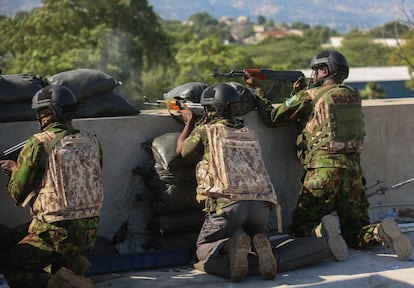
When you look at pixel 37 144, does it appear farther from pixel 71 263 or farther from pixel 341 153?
pixel 341 153

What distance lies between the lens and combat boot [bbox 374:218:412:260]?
18.5ft

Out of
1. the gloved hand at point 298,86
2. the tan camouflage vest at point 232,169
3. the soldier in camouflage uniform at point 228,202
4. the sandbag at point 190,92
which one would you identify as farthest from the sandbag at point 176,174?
the gloved hand at point 298,86

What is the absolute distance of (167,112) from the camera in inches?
252

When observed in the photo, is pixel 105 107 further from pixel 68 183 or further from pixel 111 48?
pixel 111 48

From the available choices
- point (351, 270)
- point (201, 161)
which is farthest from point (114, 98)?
point (351, 270)

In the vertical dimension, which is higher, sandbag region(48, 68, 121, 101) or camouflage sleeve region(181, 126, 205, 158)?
sandbag region(48, 68, 121, 101)

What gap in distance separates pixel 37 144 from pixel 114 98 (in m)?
1.36

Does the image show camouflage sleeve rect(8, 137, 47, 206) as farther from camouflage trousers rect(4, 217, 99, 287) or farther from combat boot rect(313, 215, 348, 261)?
combat boot rect(313, 215, 348, 261)

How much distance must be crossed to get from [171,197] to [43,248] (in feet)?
3.95

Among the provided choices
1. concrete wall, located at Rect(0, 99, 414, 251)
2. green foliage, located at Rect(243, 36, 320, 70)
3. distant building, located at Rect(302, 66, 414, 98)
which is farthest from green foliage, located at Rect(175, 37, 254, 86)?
green foliage, located at Rect(243, 36, 320, 70)

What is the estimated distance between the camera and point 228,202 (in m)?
5.20

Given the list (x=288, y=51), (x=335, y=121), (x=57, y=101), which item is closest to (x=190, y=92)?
(x=335, y=121)

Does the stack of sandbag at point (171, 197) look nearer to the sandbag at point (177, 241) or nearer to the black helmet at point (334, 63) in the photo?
the sandbag at point (177, 241)

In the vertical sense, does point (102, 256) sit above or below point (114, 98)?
below
